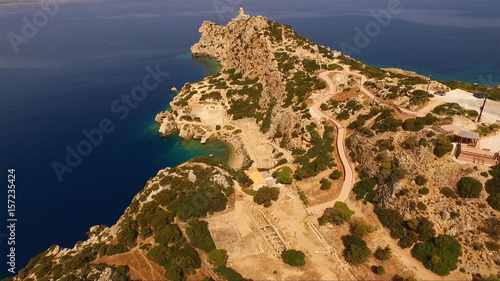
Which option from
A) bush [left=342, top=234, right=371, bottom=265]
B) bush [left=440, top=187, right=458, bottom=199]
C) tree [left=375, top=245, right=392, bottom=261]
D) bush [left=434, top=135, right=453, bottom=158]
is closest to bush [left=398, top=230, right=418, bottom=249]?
tree [left=375, top=245, right=392, bottom=261]

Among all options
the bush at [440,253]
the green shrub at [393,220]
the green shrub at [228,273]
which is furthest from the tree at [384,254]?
the green shrub at [228,273]

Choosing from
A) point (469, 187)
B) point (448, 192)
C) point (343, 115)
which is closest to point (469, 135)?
point (469, 187)

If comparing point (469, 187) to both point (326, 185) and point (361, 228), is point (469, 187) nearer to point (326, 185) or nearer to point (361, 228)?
point (361, 228)

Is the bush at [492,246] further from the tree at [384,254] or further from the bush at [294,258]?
the bush at [294,258]

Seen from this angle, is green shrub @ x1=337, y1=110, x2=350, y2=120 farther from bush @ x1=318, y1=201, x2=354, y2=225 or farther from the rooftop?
bush @ x1=318, y1=201, x2=354, y2=225

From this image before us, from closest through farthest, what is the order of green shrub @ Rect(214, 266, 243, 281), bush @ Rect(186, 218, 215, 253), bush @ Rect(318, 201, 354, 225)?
green shrub @ Rect(214, 266, 243, 281) → bush @ Rect(186, 218, 215, 253) → bush @ Rect(318, 201, 354, 225)

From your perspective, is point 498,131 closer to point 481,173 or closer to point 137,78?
point 481,173
